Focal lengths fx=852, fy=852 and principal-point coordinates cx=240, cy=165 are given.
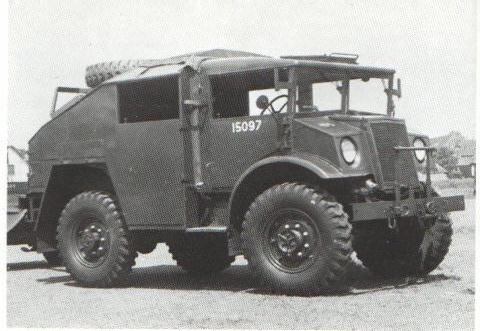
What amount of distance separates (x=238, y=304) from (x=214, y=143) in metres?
1.97

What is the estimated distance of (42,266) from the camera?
1412 cm

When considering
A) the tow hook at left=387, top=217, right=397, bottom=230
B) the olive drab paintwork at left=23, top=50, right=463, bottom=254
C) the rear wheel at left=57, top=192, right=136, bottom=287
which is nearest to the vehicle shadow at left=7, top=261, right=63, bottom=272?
the rear wheel at left=57, top=192, right=136, bottom=287

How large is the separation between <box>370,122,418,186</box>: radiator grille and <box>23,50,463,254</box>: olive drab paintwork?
0.01 meters

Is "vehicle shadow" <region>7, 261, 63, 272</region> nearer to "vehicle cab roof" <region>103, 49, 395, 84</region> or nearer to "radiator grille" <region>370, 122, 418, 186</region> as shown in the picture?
"vehicle cab roof" <region>103, 49, 395, 84</region>

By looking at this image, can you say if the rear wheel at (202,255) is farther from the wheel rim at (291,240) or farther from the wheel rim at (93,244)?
the wheel rim at (291,240)

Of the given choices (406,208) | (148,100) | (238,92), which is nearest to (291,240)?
(406,208)

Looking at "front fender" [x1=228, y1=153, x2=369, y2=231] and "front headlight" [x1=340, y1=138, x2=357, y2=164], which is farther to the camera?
"front headlight" [x1=340, y1=138, x2=357, y2=164]

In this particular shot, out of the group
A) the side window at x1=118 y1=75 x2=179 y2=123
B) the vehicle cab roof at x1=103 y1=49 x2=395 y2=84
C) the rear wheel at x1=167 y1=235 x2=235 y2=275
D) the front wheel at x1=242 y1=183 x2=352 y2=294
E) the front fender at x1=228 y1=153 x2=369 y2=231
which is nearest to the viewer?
the front wheel at x1=242 y1=183 x2=352 y2=294

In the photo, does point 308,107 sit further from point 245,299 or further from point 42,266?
point 42,266

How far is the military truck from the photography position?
8719mm

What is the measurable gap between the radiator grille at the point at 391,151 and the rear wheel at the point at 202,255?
10.2 feet

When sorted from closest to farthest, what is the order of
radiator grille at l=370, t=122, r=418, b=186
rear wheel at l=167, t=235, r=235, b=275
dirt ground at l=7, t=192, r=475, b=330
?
1. dirt ground at l=7, t=192, r=475, b=330
2. radiator grille at l=370, t=122, r=418, b=186
3. rear wheel at l=167, t=235, r=235, b=275

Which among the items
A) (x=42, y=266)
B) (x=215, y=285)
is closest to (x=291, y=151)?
(x=215, y=285)

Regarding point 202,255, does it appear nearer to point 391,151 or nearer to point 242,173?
point 242,173
